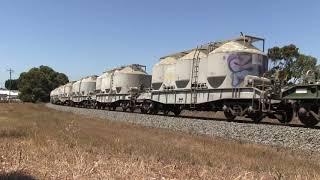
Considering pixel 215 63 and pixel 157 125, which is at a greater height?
pixel 215 63

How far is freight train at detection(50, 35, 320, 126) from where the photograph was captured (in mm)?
20469

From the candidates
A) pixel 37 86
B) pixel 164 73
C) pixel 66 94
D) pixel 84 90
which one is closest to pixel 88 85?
pixel 84 90

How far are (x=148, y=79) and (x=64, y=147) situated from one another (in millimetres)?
31663

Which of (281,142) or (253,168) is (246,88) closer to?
(281,142)

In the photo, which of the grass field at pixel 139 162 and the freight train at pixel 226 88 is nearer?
the grass field at pixel 139 162

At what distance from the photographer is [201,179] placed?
8.08m

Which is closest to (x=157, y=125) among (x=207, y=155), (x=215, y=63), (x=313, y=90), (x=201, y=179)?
(x=215, y=63)

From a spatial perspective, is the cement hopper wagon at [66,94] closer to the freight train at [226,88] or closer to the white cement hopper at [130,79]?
the white cement hopper at [130,79]

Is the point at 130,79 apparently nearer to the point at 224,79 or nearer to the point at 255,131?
the point at 224,79

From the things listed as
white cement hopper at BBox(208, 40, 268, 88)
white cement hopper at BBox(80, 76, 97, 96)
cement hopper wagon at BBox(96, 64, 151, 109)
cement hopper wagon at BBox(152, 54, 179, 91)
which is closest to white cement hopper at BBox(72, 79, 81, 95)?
white cement hopper at BBox(80, 76, 97, 96)

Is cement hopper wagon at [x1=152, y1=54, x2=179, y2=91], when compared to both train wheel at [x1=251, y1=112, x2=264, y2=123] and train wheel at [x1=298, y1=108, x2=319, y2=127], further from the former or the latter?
train wheel at [x1=298, y1=108, x2=319, y2=127]

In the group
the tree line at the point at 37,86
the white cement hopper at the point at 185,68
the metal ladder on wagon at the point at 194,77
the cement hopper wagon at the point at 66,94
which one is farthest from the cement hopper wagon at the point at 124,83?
the tree line at the point at 37,86

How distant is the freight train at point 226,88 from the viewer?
2047 centimetres

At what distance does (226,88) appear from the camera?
80.9ft
